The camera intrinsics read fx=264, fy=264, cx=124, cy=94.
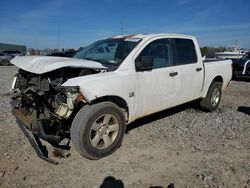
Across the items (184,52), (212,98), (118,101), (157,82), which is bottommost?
(212,98)

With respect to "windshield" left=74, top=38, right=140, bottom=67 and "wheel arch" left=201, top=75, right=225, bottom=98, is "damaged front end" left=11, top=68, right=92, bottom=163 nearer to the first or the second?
"windshield" left=74, top=38, right=140, bottom=67

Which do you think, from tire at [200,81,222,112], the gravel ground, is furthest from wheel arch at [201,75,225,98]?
the gravel ground

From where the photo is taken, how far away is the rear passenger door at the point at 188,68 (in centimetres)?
523

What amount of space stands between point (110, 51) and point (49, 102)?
5.17ft

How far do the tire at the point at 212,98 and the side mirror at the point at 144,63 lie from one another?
2.56 meters

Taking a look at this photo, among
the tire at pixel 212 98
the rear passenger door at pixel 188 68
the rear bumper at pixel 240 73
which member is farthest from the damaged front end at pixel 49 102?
the rear bumper at pixel 240 73

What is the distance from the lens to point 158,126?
546 centimetres

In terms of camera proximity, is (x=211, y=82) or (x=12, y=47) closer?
(x=211, y=82)

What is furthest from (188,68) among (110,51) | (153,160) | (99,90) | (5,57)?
(5,57)

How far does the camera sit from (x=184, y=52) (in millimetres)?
5504

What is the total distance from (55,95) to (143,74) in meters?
1.46

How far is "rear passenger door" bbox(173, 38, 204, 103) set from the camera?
5.23 m

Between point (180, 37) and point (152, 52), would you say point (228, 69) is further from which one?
point (152, 52)

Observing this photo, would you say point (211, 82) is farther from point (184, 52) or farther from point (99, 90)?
point (99, 90)
